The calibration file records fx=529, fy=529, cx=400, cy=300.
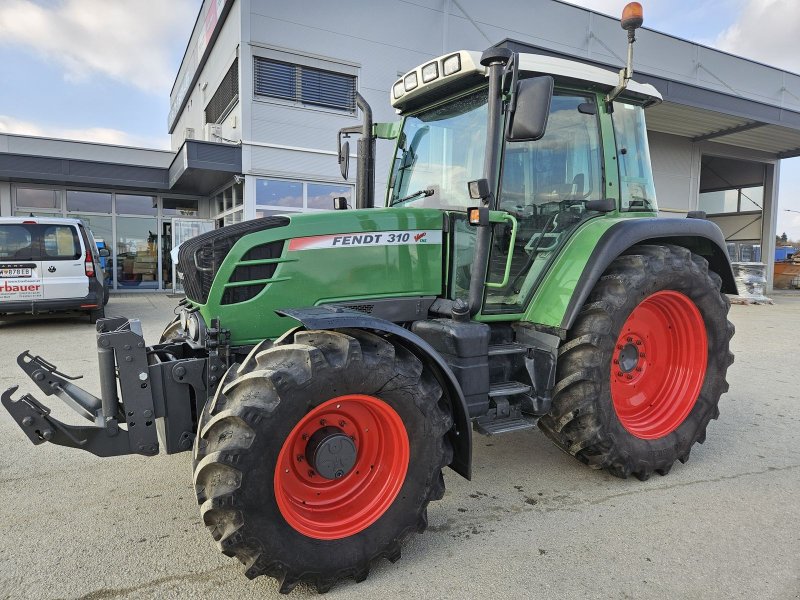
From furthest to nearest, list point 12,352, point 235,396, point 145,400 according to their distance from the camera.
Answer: point 12,352 → point 145,400 → point 235,396

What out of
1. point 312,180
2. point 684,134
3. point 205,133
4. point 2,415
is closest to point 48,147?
point 205,133

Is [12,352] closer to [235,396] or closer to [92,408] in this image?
[92,408]

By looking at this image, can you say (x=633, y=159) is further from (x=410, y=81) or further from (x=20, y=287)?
(x=20, y=287)

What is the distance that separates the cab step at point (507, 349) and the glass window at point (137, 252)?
14.8 m

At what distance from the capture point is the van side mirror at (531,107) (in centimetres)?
260

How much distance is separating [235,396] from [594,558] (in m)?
1.85

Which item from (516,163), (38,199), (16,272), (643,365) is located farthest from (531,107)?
(38,199)

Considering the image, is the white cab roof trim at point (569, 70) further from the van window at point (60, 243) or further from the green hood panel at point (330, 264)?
the van window at point (60, 243)

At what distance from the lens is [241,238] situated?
2762 millimetres

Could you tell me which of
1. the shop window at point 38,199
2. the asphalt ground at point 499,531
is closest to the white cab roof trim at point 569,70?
the asphalt ground at point 499,531

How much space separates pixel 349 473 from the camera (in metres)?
2.51

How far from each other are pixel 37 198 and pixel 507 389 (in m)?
15.9

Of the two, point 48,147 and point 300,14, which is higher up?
point 300,14

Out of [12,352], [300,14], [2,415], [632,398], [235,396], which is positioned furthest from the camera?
[300,14]
